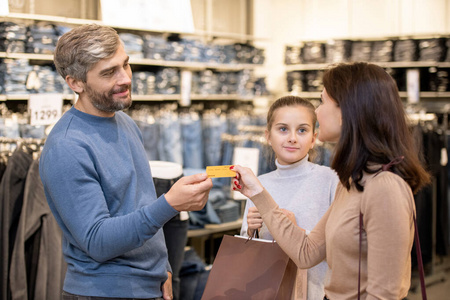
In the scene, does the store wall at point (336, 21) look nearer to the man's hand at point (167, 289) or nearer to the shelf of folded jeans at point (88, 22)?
the shelf of folded jeans at point (88, 22)

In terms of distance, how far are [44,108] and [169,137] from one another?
3274 mm

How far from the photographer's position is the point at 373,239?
53.2 inches

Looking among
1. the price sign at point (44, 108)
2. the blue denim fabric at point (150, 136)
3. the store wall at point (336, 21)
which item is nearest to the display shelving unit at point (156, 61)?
the blue denim fabric at point (150, 136)

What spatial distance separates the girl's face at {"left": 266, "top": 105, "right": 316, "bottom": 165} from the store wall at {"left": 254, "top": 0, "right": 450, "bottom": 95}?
5489mm

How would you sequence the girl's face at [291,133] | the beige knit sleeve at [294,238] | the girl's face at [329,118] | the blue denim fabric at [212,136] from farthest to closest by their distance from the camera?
the blue denim fabric at [212,136] → the girl's face at [291,133] → the beige knit sleeve at [294,238] → the girl's face at [329,118]

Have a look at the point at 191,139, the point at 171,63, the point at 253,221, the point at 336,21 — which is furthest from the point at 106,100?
the point at 336,21

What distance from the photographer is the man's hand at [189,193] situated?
161 centimetres

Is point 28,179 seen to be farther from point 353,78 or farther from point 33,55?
point 33,55

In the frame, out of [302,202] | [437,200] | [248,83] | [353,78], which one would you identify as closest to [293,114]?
[302,202]

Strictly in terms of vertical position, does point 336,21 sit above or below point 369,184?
above

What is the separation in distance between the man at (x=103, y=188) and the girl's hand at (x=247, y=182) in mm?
→ 104

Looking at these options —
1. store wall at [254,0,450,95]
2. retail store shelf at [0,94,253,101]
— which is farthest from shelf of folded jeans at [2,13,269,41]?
retail store shelf at [0,94,253,101]

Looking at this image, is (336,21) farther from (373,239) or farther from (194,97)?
(373,239)

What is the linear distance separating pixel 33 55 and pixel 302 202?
4.16m
